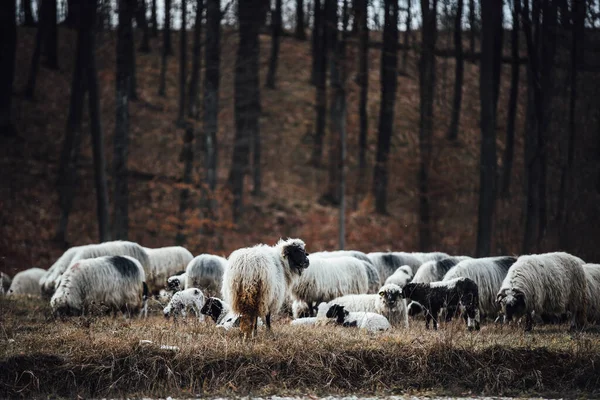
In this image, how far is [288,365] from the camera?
32.9 feet

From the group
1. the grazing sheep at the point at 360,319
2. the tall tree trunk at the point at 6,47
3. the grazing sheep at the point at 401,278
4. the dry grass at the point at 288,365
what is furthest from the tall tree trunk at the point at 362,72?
the dry grass at the point at 288,365

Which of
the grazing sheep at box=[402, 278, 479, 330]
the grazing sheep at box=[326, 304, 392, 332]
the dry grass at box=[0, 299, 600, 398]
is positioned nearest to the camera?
the dry grass at box=[0, 299, 600, 398]

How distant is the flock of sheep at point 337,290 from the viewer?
11.4 metres

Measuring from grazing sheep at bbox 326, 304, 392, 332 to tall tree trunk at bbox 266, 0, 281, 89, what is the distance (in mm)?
25089

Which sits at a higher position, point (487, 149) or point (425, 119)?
point (425, 119)

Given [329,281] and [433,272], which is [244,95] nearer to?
[433,272]

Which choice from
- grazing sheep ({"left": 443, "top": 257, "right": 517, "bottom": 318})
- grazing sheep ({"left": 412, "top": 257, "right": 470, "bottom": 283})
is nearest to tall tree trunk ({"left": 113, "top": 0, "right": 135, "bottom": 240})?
grazing sheep ({"left": 412, "top": 257, "right": 470, "bottom": 283})

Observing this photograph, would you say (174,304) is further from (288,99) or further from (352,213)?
(288,99)

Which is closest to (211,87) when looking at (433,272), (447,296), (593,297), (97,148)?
(97,148)

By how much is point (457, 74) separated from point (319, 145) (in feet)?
23.0

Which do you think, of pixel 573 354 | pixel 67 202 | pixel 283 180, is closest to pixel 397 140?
pixel 283 180

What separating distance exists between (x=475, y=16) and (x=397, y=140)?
8.77 meters

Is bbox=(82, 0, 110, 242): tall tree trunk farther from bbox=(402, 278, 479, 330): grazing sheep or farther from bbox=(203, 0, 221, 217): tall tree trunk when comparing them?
bbox=(402, 278, 479, 330): grazing sheep

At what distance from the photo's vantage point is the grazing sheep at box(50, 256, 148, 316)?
13.8m
